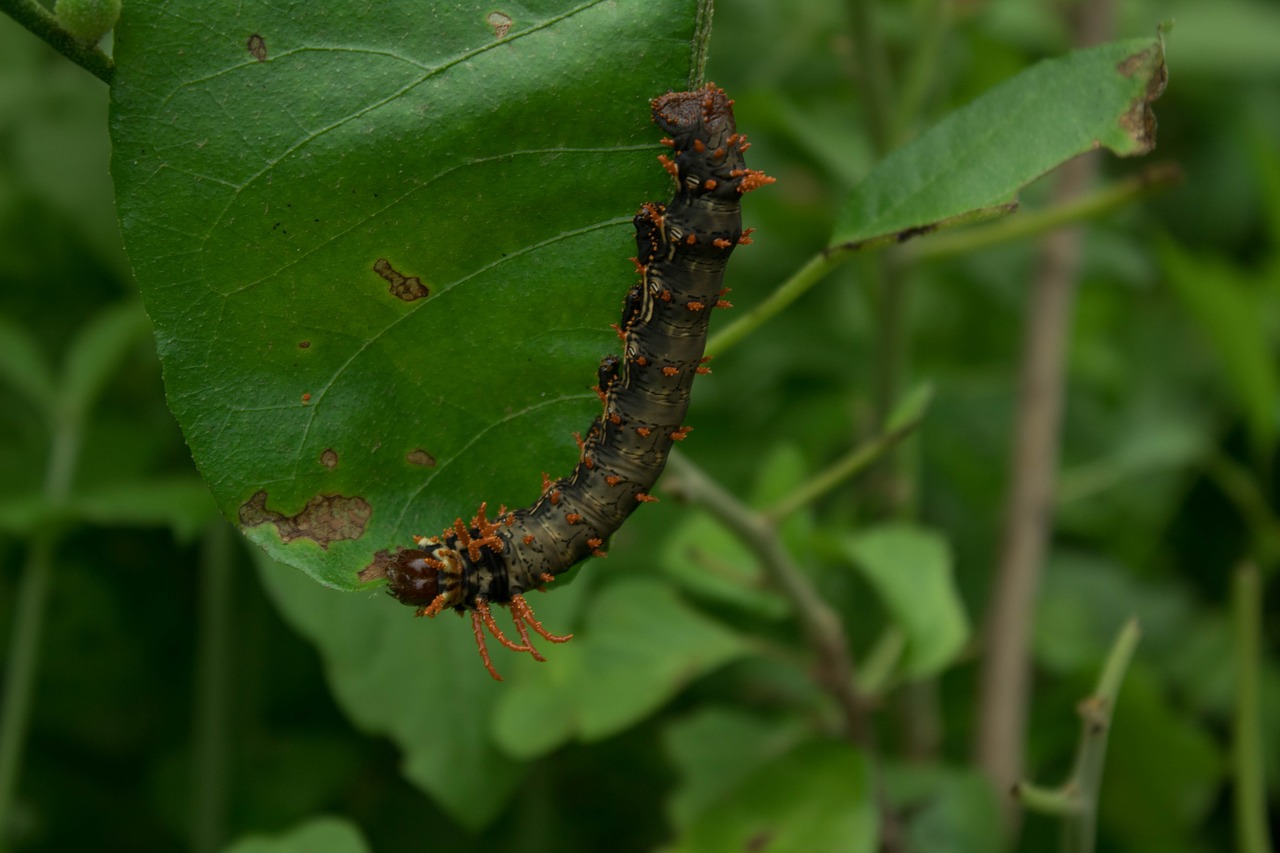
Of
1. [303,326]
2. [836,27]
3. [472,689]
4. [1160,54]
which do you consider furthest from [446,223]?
→ [836,27]

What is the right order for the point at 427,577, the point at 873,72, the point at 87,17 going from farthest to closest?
the point at 873,72 < the point at 427,577 < the point at 87,17

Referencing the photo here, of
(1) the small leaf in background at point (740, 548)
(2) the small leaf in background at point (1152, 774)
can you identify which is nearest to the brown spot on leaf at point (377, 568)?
(1) the small leaf in background at point (740, 548)

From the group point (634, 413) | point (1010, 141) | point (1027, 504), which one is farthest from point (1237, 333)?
point (634, 413)

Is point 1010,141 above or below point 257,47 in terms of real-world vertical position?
above

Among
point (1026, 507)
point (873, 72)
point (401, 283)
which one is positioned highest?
point (873, 72)

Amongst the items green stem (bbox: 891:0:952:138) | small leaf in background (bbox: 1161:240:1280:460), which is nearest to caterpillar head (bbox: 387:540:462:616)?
green stem (bbox: 891:0:952:138)

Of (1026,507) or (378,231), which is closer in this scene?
(378,231)

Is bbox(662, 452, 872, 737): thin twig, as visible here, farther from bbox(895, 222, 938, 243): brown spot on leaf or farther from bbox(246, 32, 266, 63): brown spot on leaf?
bbox(246, 32, 266, 63): brown spot on leaf

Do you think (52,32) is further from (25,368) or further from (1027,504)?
(1027,504)
